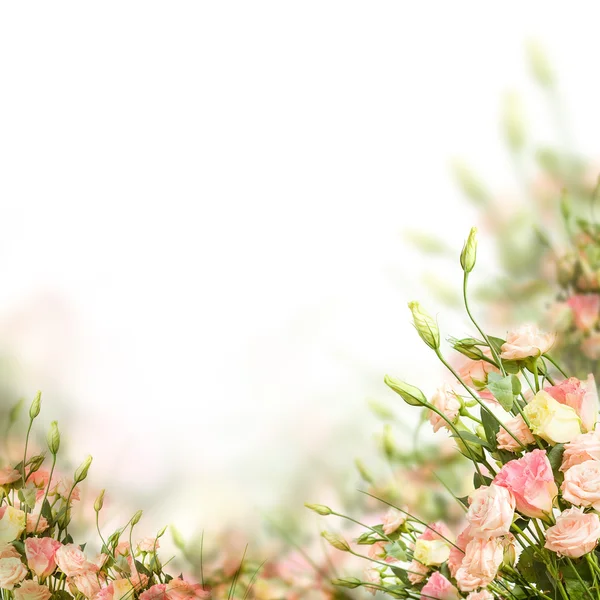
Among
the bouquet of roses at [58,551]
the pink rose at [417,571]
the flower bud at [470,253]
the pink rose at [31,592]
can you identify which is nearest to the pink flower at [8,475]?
the bouquet of roses at [58,551]

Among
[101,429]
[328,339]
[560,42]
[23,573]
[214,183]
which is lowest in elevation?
[23,573]

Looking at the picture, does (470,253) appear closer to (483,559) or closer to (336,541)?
(483,559)

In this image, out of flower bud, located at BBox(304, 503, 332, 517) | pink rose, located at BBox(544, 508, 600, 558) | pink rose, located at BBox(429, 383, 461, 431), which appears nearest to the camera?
pink rose, located at BBox(544, 508, 600, 558)

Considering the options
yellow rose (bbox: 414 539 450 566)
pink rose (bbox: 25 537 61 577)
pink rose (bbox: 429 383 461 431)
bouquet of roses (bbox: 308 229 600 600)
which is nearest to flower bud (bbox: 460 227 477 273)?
bouquet of roses (bbox: 308 229 600 600)

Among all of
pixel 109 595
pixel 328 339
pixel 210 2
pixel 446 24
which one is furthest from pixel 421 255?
pixel 109 595

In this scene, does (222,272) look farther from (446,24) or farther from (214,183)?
(446,24)

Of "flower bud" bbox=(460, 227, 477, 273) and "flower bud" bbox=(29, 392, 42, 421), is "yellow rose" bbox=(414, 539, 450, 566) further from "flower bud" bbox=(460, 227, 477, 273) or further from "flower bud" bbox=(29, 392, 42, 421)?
"flower bud" bbox=(29, 392, 42, 421)
